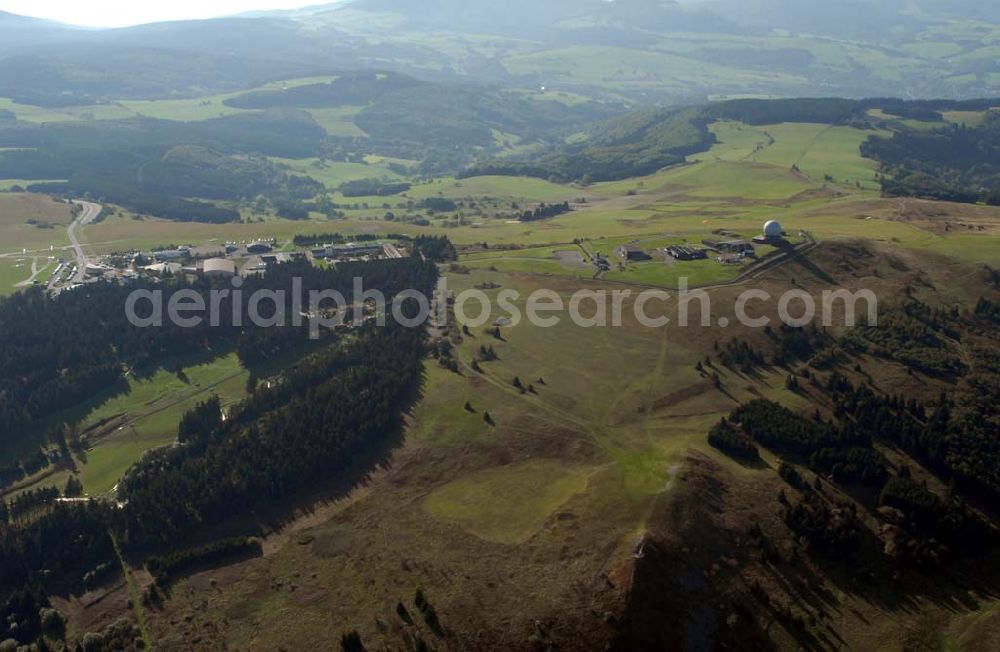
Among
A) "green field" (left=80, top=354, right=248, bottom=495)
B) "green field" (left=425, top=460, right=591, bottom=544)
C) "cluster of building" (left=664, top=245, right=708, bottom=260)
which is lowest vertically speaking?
"green field" (left=80, top=354, right=248, bottom=495)

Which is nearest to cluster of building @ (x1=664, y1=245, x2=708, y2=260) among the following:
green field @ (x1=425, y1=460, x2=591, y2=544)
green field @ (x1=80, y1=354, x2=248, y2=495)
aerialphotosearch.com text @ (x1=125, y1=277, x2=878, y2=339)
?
aerialphotosearch.com text @ (x1=125, y1=277, x2=878, y2=339)

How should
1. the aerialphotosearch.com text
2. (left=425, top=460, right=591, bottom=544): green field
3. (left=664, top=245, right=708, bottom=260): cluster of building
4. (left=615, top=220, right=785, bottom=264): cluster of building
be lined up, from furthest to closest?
(left=664, top=245, right=708, bottom=260): cluster of building, (left=615, top=220, right=785, bottom=264): cluster of building, the aerialphotosearch.com text, (left=425, top=460, right=591, bottom=544): green field

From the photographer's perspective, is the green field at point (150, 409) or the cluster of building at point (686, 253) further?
the cluster of building at point (686, 253)

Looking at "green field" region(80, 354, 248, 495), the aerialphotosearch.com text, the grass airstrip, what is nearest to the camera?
the grass airstrip

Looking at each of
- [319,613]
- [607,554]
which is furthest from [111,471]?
[607,554]

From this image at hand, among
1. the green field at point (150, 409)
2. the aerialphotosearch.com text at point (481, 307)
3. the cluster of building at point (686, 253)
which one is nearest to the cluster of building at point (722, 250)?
the cluster of building at point (686, 253)

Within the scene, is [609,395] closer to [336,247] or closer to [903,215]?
[336,247]

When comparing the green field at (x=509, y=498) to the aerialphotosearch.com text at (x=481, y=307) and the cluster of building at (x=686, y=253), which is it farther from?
the cluster of building at (x=686, y=253)

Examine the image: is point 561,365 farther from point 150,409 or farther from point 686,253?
point 150,409

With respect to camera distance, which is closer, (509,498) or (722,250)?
(509,498)

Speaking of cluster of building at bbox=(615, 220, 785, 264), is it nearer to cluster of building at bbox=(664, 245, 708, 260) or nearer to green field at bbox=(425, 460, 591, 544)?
cluster of building at bbox=(664, 245, 708, 260)

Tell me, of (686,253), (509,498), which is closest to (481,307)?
(686,253)

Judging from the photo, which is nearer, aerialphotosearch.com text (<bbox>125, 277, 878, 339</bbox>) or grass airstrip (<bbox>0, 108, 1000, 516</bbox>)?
grass airstrip (<bbox>0, 108, 1000, 516</bbox>)
